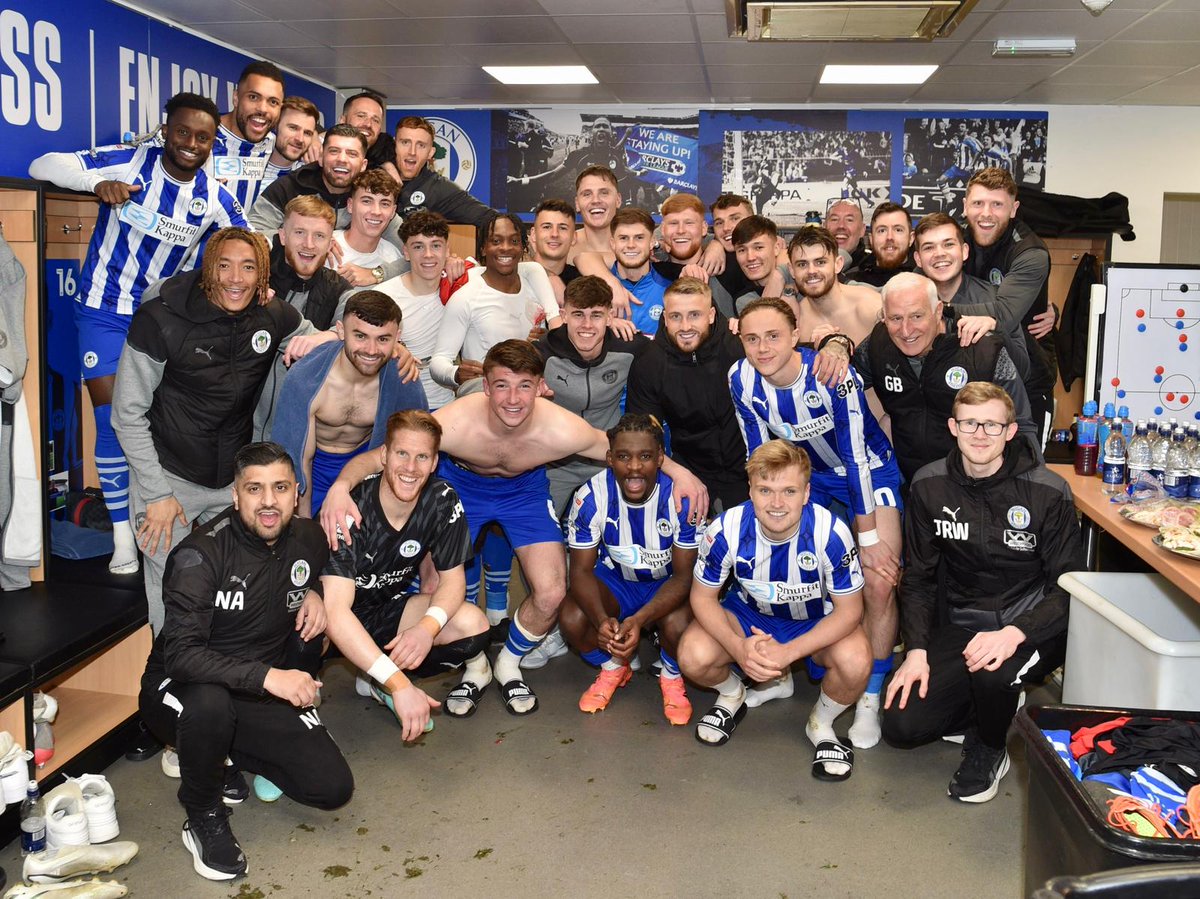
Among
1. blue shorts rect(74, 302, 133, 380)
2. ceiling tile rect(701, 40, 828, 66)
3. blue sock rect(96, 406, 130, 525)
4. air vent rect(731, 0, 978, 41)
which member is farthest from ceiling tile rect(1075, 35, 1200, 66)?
blue sock rect(96, 406, 130, 525)

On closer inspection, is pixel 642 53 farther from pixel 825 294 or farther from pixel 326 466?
pixel 326 466

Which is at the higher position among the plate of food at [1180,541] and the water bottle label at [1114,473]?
the water bottle label at [1114,473]

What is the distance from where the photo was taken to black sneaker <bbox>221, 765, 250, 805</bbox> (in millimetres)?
3303

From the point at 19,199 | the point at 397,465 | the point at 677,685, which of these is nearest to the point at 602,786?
the point at 677,685

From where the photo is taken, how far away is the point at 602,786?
3.44m

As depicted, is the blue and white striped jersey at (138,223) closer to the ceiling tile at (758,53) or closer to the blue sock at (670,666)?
the blue sock at (670,666)

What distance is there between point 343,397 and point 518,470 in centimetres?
70

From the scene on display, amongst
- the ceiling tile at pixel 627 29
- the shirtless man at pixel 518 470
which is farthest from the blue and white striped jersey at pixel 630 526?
the ceiling tile at pixel 627 29

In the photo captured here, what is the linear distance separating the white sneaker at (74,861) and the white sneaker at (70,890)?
0.03 m

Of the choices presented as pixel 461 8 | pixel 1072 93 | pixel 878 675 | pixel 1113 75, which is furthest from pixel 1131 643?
pixel 1072 93

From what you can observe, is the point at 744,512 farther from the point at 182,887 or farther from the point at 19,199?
the point at 19,199

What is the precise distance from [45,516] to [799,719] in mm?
2759

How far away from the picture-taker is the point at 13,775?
2871 millimetres

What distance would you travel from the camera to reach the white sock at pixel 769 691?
13.5 ft
